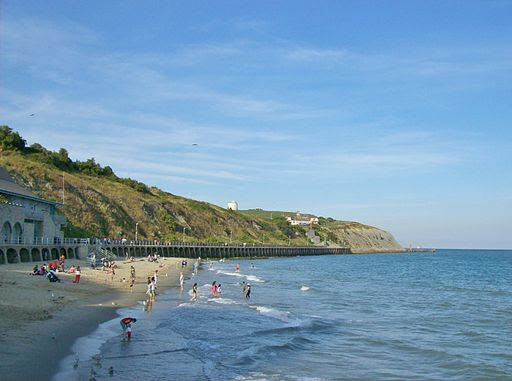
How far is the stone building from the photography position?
144 feet

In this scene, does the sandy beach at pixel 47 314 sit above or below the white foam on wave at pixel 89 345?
above

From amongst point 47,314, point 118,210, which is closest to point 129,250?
point 118,210

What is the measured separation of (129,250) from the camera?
251 ft

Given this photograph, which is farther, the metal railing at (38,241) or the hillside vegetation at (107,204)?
the hillside vegetation at (107,204)

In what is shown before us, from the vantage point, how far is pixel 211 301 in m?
33.8

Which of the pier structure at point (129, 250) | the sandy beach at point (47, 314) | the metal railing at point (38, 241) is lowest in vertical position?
the sandy beach at point (47, 314)

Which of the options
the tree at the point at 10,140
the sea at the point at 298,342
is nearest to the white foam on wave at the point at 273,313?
the sea at the point at 298,342

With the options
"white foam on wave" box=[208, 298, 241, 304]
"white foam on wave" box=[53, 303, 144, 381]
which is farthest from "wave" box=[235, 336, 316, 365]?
"white foam on wave" box=[208, 298, 241, 304]

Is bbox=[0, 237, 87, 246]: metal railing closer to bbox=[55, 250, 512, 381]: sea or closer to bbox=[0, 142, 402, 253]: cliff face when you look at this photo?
bbox=[55, 250, 512, 381]: sea

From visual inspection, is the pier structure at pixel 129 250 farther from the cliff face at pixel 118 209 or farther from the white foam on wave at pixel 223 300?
the white foam on wave at pixel 223 300

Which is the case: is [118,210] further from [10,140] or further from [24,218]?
[24,218]

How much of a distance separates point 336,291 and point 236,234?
3989 inches

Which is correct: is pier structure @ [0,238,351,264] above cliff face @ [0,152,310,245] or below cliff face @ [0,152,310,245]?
below

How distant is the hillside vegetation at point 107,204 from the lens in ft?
289
